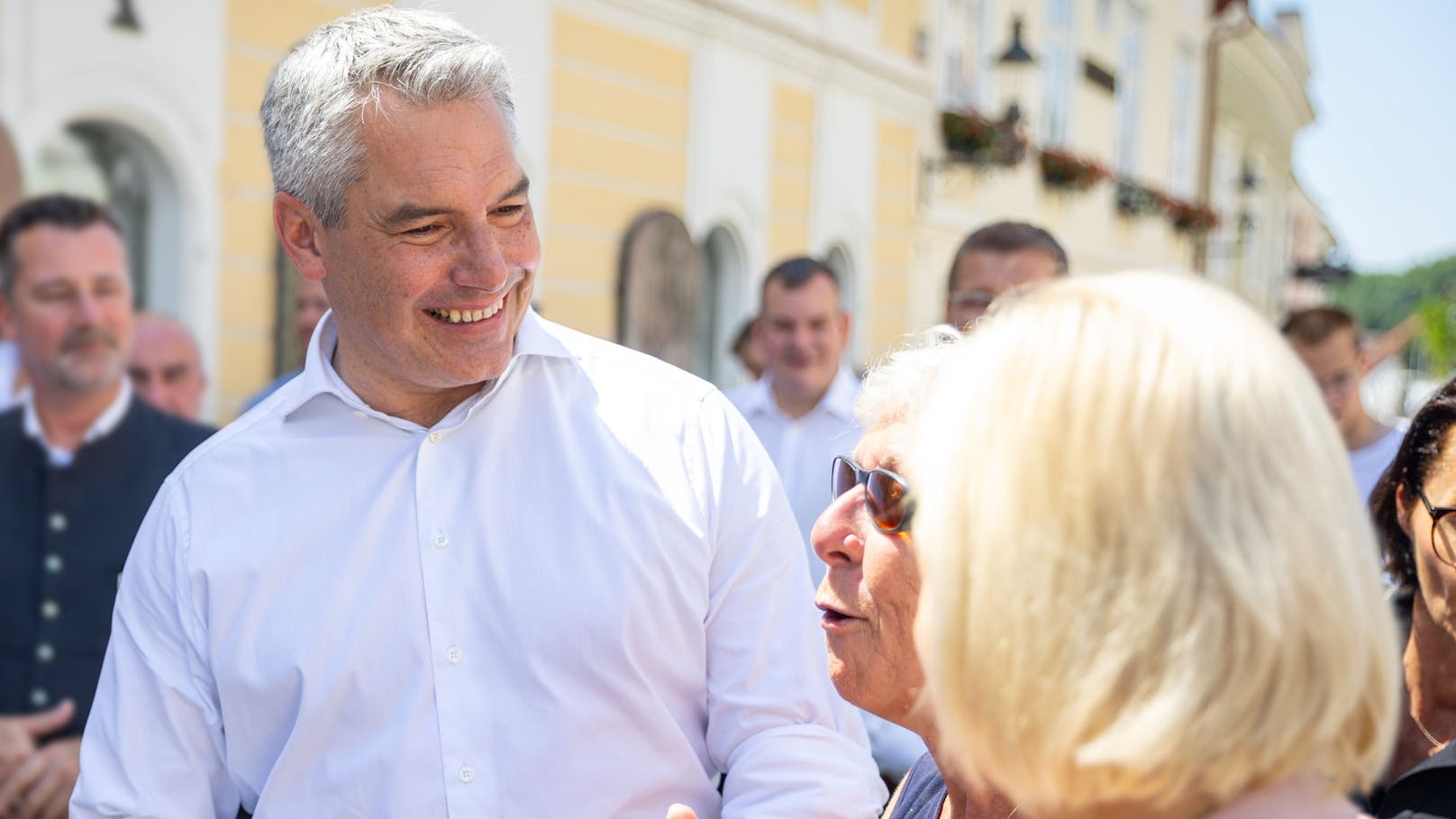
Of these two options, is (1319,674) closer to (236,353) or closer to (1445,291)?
(236,353)

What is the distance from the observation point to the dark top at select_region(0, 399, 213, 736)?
3.19 m

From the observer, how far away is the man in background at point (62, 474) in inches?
125

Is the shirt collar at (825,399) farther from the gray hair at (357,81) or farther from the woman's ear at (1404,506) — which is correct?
the gray hair at (357,81)

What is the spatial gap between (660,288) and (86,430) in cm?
510

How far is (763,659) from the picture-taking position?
182 centimetres

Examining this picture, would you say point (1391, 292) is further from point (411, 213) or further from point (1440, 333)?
point (411, 213)

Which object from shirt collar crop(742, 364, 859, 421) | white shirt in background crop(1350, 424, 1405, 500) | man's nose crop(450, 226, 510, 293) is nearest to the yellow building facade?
man's nose crop(450, 226, 510, 293)

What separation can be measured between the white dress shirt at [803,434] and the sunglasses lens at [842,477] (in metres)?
2.52

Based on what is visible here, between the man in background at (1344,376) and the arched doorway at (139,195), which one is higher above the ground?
the arched doorway at (139,195)

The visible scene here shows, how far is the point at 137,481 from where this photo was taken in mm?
3330

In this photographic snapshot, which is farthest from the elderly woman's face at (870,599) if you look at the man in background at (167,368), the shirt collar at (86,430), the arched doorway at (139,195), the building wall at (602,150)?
the building wall at (602,150)

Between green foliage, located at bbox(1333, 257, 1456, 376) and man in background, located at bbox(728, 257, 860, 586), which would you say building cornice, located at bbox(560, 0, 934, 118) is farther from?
green foliage, located at bbox(1333, 257, 1456, 376)

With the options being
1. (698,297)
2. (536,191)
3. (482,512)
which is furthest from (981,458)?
(698,297)

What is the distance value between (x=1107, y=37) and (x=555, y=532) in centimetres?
1671
